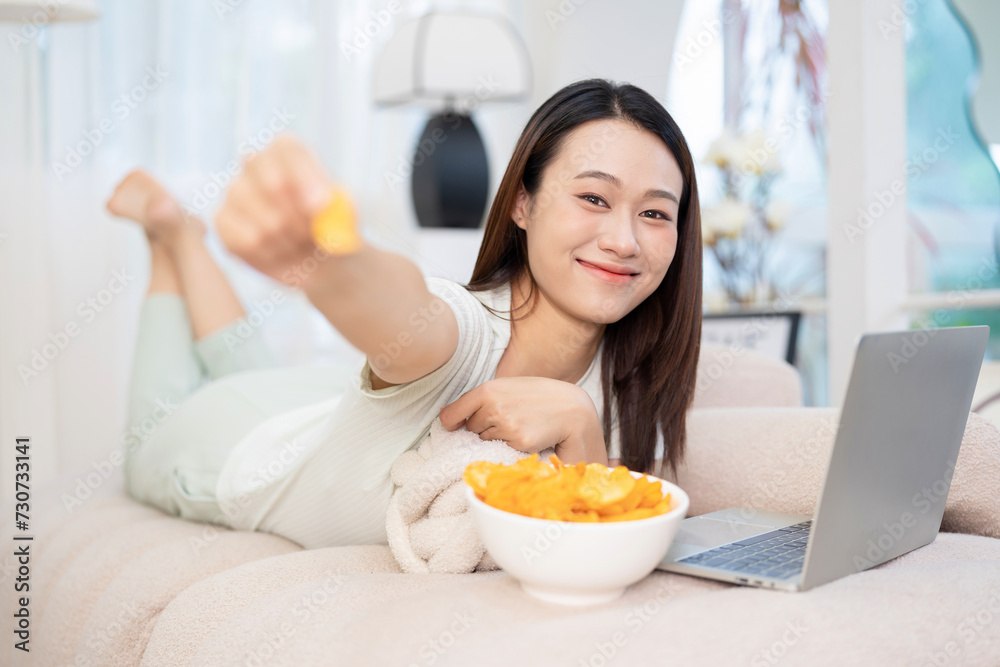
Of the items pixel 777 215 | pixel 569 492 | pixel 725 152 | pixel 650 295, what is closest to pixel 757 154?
pixel 725 152

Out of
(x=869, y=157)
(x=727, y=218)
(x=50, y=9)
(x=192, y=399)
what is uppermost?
(x=50, y=9)

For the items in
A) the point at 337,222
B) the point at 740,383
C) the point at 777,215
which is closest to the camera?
the point at 337,222

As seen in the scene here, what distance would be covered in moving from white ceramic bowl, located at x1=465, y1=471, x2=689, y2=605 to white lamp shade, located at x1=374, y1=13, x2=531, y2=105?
165cm

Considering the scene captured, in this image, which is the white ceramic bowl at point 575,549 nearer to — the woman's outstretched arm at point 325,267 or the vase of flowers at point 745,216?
the woman's outstretched arm at point 325,267

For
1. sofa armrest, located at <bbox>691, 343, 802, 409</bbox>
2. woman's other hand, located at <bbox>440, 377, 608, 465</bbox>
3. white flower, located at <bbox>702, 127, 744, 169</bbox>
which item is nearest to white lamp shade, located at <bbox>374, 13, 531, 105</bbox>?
white flower, located at <bbox>702, 127, 744, 169</bbox>

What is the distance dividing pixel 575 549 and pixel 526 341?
0.44 m

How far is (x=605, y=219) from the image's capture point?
0.94 m

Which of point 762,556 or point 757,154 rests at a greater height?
point 757,154

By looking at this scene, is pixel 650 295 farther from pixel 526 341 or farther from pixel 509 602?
pixel 509 602

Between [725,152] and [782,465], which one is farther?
[725,152]

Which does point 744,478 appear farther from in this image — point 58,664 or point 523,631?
point 58,664

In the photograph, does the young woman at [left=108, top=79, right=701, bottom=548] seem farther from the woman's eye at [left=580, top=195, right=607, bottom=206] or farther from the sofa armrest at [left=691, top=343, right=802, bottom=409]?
the sofa armrest at [left=691, top=343, right=802, bottom=409]

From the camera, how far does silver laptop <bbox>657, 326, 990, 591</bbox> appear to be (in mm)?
A: 636

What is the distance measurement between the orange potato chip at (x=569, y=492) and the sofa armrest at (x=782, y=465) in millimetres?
434
